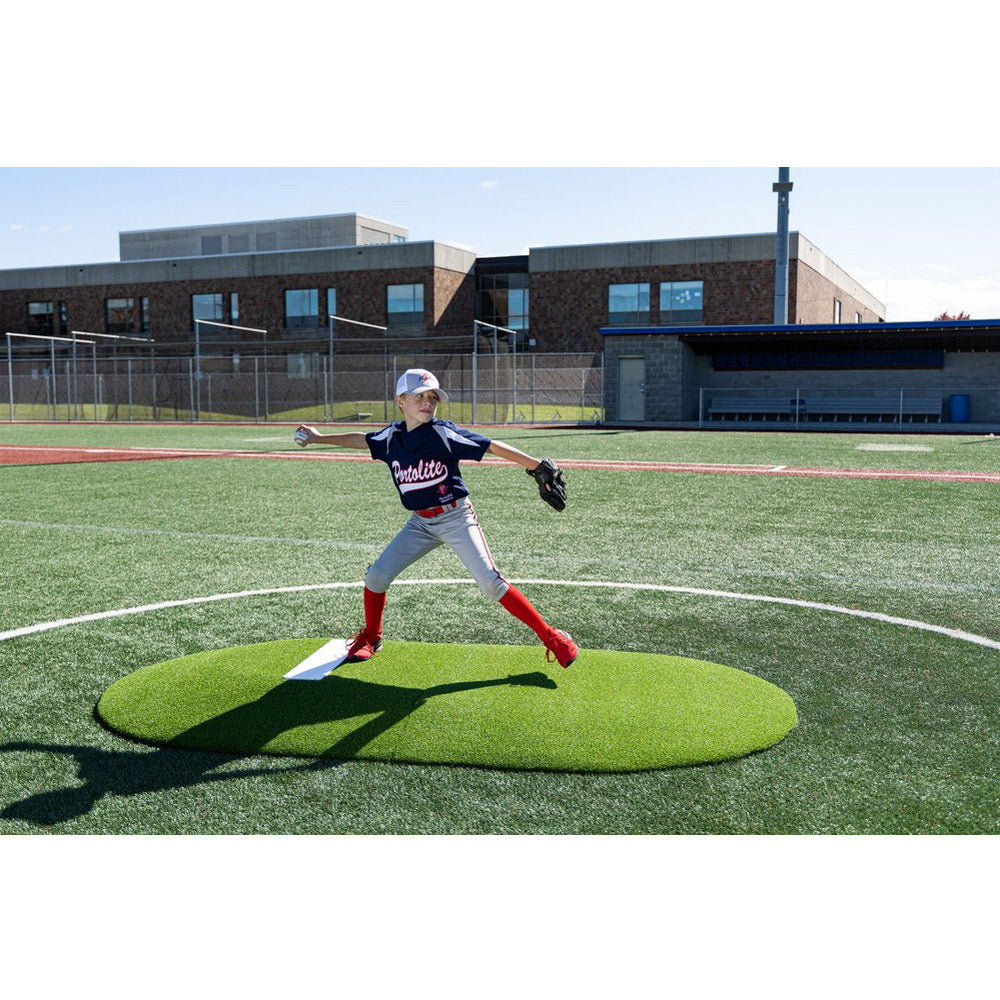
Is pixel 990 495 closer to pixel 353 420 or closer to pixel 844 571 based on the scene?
pixel 844 571

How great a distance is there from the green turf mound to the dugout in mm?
29297

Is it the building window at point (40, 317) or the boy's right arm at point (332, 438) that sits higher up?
the building window at point (40, 317)

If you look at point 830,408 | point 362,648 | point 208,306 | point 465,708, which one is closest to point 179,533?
point 362,648

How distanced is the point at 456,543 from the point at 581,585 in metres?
2.67

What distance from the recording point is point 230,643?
19.6 ft

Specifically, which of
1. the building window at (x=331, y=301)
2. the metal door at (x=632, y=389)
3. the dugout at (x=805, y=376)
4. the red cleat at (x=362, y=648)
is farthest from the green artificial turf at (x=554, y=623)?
the building window at (x=331, y=301)

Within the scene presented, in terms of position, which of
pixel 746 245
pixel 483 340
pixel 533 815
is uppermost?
pixel 746 245

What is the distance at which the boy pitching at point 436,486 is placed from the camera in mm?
5000

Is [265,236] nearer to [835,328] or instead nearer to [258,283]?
[258,283]

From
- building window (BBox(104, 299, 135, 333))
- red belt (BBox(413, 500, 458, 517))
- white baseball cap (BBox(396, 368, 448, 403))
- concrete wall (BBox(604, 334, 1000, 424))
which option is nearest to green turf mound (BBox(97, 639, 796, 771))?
red belt (BBox(413, 500, 458, 517))

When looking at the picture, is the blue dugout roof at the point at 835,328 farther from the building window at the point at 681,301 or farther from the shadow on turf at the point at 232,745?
the shadow on turf at the point at 232,745

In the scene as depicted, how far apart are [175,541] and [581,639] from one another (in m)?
5.49

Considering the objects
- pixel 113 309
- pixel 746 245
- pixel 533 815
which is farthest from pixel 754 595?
pixel 113 309

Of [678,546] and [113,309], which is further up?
[113,309]
